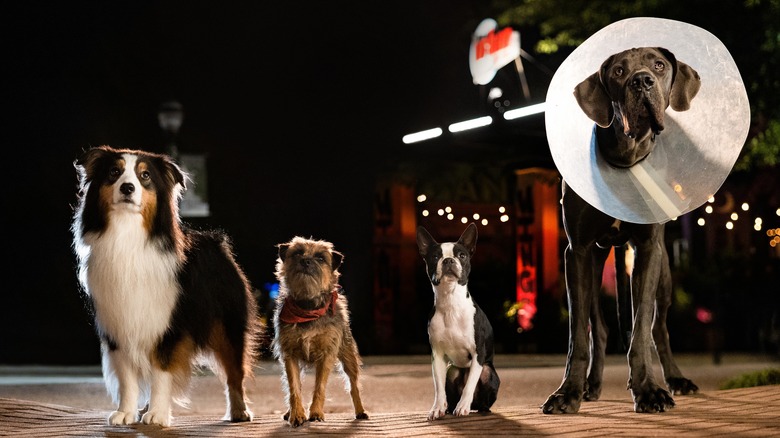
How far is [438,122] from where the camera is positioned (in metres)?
21.9

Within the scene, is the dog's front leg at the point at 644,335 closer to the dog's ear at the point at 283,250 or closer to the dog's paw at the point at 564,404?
the dog's paw at the point at 564,404

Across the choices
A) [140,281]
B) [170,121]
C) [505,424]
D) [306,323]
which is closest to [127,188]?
[140,281]

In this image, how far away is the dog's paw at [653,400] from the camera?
609cm

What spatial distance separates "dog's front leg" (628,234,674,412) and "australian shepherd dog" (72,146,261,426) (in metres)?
2.67

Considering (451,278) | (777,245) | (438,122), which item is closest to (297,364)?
(451,278)

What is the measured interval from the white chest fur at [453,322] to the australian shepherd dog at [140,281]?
4.77 feet

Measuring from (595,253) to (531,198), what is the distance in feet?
54.8

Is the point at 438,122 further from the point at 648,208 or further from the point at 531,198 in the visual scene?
the point at 648,208

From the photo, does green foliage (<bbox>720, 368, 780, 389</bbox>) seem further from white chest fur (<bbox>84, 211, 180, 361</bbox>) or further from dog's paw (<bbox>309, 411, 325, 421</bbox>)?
white chest fur (<bbox>84, 211, 180, 361</bbox>)

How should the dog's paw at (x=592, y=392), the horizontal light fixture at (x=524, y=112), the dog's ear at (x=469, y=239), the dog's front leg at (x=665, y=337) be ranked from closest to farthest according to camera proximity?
the dog's ear at (x=469, y=239) < the dog's paw at (x=592, y=392) < the dog's front leg at (x=665, y=337) < the horizontal light fixture at (x=524, y=112)

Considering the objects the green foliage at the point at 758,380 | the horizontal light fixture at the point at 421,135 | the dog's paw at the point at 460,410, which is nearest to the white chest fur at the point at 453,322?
the dog's paw at the point at 460,410

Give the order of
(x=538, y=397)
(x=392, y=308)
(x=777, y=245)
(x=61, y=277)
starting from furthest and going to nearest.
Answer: (x=777, y=245) < (x=392, y=308) < (x=61, y=277) < (x=538, y=397)

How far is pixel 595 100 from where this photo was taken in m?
6.07

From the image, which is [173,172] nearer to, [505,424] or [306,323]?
[306,323]
